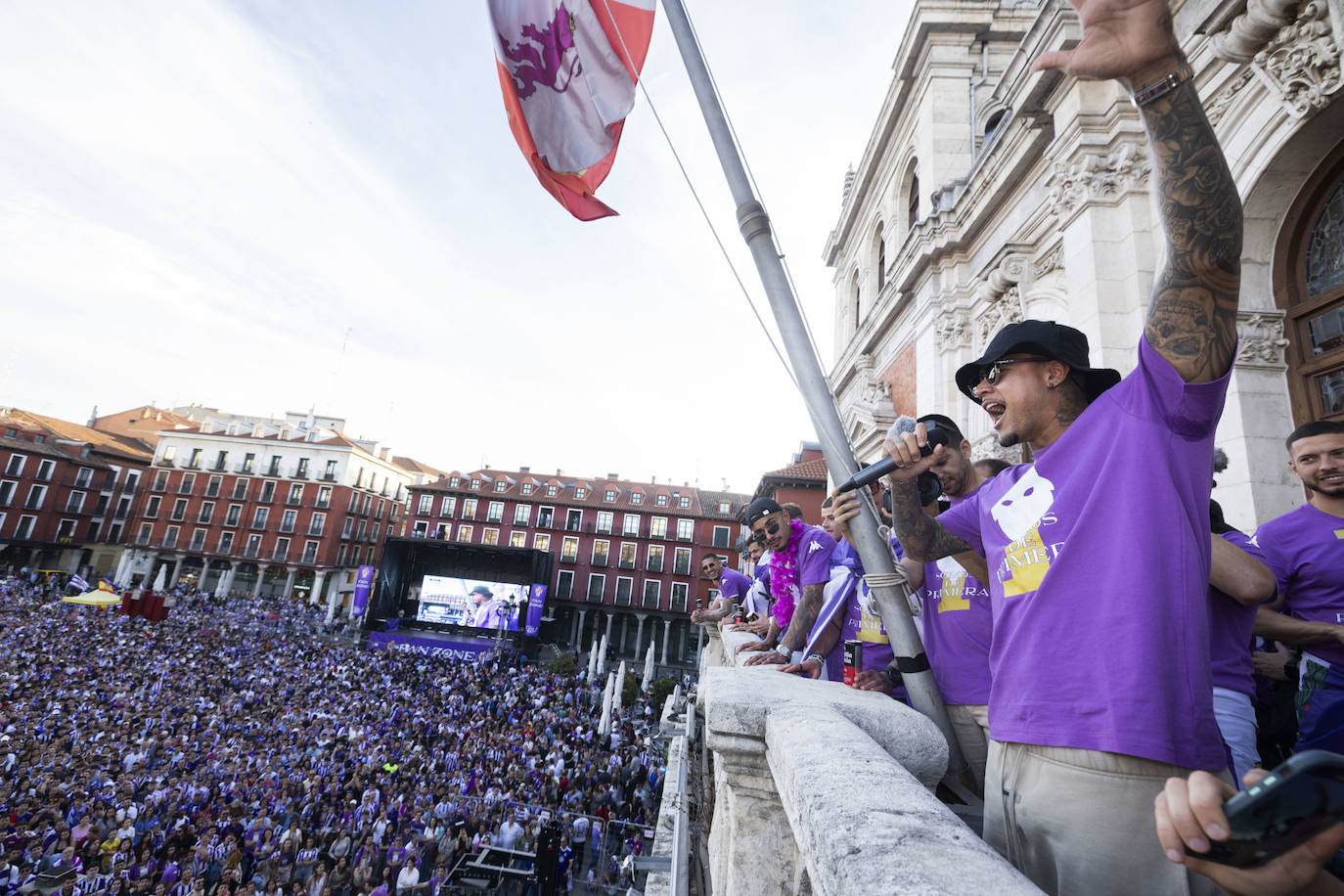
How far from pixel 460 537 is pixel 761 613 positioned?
37.3 m

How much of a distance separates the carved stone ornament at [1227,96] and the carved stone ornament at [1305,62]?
0.79ft

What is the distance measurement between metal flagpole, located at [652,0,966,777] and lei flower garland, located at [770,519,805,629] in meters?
1.70

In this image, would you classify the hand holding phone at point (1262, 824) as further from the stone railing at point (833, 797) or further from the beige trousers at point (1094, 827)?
the beige trousers at point (1094, 827)

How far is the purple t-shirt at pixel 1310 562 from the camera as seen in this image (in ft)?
7.09

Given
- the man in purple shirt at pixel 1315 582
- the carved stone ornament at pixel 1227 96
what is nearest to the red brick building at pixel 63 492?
the man in purple shirt at pixel 1315 582

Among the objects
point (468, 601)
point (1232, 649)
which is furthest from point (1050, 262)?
point (468, 601)

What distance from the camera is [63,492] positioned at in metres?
42.2

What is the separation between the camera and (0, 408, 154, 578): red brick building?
39875mm

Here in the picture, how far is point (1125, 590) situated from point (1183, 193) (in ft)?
2.74

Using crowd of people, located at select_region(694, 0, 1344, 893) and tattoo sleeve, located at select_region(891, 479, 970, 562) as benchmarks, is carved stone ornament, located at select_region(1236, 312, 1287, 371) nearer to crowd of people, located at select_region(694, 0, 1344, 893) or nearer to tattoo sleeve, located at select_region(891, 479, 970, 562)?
crowd of people, located at select_region(694, 0, 1344, 893)

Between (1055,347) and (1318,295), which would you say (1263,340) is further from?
(1055,347)

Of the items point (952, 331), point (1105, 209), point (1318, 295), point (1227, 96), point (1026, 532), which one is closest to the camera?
point (1026, 532)

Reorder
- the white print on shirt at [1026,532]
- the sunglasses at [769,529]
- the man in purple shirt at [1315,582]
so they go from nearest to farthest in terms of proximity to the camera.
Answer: the white print on shirt at [1026,532]
the man in purple shirt at [1315,582]
the sunglasses at [769,529]

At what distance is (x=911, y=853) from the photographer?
0.88m
